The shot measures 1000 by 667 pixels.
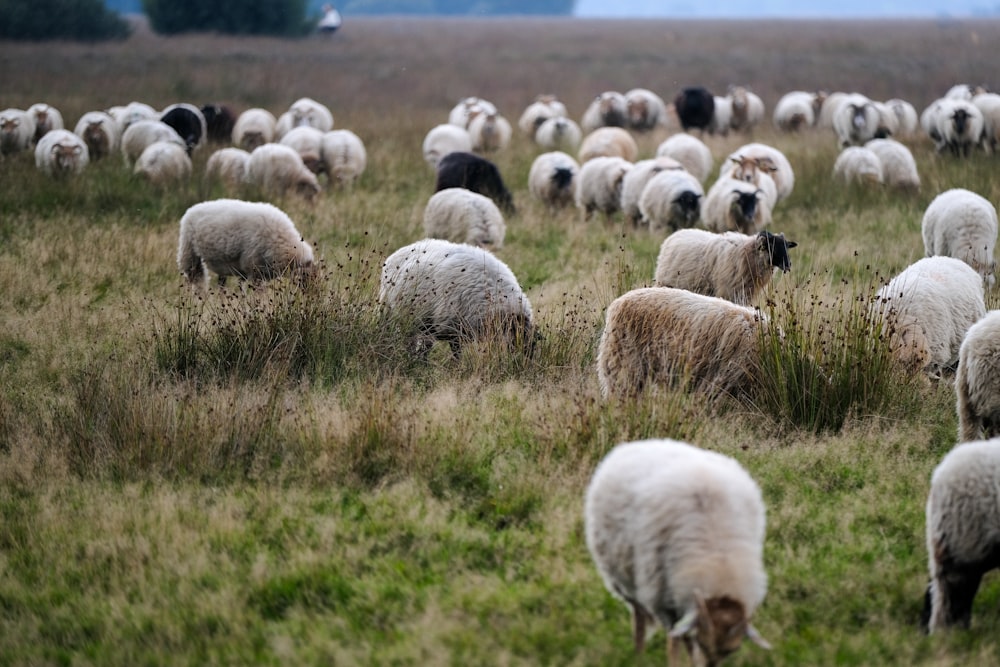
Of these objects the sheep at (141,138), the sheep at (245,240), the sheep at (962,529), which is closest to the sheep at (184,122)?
the sheep at (141,138)

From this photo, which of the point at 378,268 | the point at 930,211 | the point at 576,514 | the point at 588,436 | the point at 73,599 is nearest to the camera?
the point at 73,599

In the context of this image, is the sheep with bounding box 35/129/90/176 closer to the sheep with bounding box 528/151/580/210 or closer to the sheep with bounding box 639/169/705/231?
the sheep with bounding box 528/151/580/210

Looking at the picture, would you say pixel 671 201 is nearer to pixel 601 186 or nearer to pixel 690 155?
pixel 601 186

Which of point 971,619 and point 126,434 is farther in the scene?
point 126,434

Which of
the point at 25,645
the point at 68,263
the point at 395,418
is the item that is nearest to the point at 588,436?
the point at 395,418

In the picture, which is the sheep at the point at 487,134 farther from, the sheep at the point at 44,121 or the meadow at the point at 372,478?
the meadow at the point at 372,478

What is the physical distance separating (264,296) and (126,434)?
2.22 m

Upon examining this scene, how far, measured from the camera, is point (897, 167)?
15.3 meters

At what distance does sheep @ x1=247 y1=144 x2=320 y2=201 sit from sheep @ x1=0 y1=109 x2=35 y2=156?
5466mm

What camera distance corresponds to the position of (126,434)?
6.16 m

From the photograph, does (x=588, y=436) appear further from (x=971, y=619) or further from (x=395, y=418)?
(x=971, y=619)

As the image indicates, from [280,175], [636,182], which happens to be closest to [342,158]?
[280,175]

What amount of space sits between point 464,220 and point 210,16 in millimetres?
41681

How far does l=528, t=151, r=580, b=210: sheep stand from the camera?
49.3 ft
